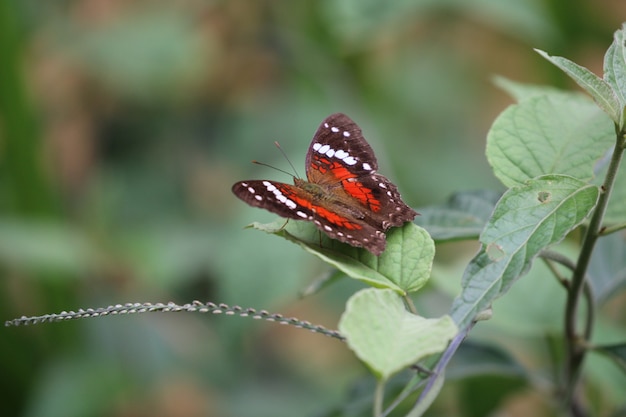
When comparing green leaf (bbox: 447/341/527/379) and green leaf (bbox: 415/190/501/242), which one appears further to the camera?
green leaf (bbox: 447/341/527/379)

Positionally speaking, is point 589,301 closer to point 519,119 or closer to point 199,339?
point 519,119

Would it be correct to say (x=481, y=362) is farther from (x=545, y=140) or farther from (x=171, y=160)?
(x=171, y=160)

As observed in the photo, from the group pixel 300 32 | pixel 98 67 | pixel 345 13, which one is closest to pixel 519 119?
pixel 345 13

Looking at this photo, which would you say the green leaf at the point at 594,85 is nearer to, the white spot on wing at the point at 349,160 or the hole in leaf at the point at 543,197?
the hole in leaf at the point at 543,197

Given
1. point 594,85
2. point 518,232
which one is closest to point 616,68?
point 594,85

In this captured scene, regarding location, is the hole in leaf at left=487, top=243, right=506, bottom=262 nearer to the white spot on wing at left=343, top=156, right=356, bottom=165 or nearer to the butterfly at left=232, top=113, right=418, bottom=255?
the butterfly at left=232, top=113, right=418, bottom=255

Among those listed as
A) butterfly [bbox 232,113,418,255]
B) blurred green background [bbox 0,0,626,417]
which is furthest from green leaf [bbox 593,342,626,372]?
blurred green background [bbox 0,0,626,417]
